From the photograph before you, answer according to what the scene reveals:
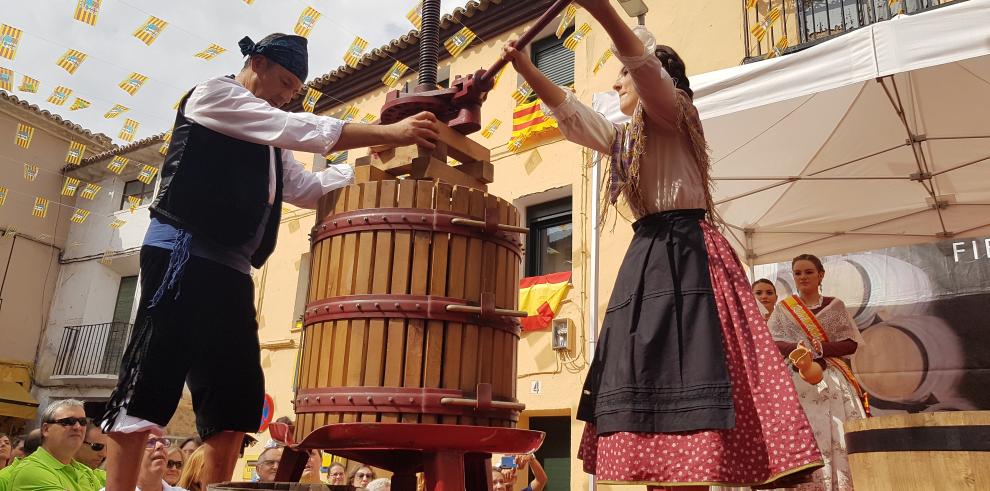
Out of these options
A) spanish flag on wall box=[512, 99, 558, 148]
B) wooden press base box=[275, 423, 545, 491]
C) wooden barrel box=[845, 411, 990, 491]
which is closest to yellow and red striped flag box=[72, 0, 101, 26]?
wooden press base box=[275, 423, 545, 491]

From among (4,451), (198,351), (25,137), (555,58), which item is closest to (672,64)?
(198,351)

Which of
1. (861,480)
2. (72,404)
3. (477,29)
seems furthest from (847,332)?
(477,29)

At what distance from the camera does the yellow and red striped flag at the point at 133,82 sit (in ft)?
24.7

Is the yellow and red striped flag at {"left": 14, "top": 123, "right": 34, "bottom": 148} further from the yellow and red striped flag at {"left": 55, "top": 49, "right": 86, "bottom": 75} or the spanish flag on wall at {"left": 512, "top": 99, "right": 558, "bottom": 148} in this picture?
the spanish flag on wall at {"left": 512, "top": 99, "right": 558, "bottom": 148}

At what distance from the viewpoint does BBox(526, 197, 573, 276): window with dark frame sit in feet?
35.6

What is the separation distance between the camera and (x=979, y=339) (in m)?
6.48

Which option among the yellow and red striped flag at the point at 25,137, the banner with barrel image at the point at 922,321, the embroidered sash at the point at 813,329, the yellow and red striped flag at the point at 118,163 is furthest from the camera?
the yellow and red striped flag at the point at 118,163

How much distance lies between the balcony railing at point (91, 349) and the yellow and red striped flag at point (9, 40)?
509 inches

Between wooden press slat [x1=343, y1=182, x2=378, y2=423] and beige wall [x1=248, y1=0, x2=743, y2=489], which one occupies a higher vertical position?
beige wall [x1=248, y1=0, x2=743, y2=489]

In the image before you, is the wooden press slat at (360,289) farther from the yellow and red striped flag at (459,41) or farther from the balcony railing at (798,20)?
the yellow and red striped flag at (459,41)

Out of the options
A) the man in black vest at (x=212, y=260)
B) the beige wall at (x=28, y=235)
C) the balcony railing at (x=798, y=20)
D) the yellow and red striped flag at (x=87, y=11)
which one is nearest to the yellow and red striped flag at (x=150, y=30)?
the yellow and red striped flag at (x=87, y=11)

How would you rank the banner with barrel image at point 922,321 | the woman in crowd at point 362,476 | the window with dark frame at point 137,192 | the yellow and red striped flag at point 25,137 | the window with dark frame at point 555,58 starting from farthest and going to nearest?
the window with dark frame at point 137,192, the window with dark frame at point 555,58, the yellow and red striped flag at point 25,137, the woman in crowd at point 362,476, the banner with barrel image at point 922,321

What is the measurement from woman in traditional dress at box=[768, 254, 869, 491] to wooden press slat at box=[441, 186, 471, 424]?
2.86m

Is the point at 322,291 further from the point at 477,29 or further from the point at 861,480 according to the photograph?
the point at 477,29
